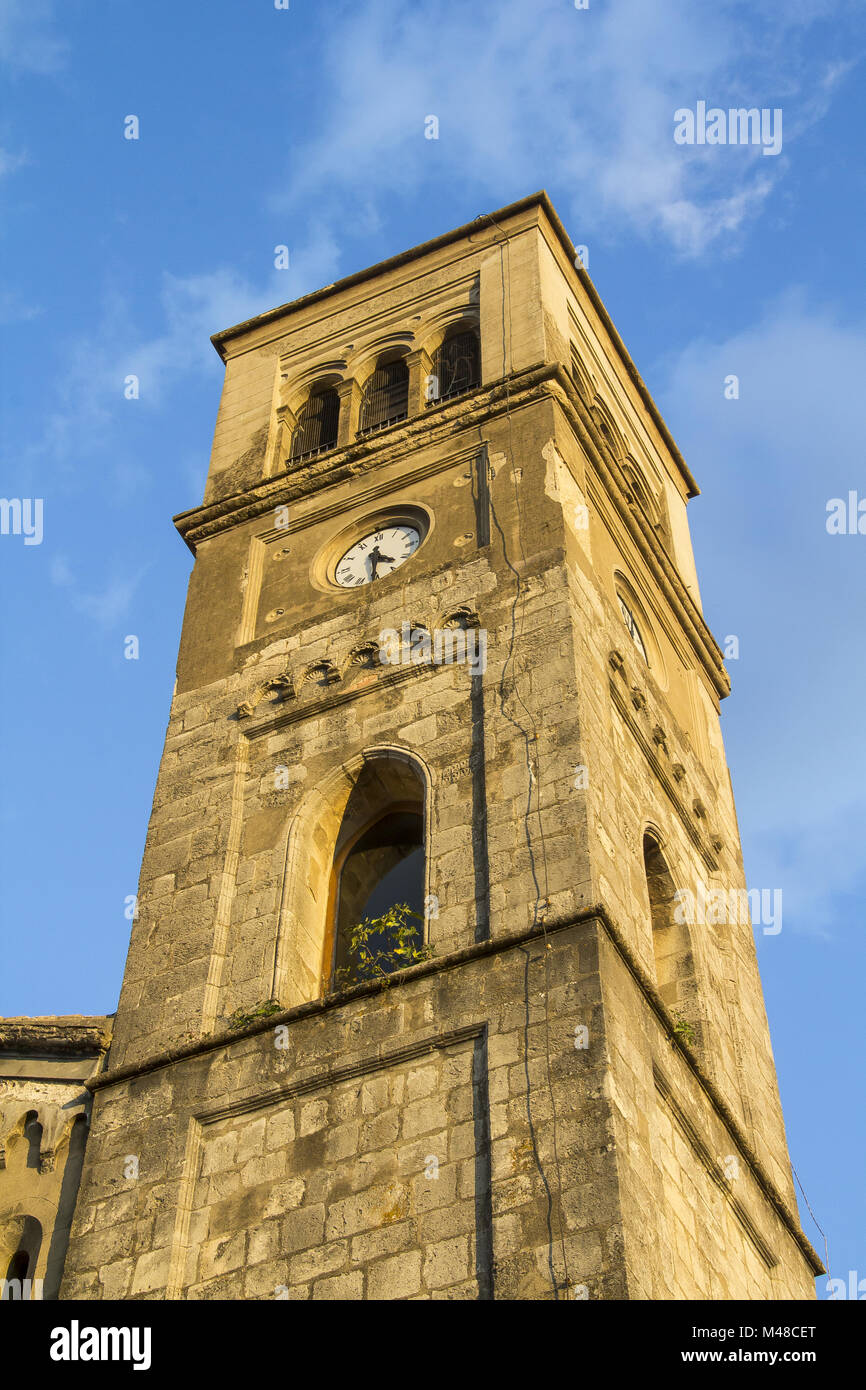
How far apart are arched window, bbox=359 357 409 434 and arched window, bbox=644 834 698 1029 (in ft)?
23.9

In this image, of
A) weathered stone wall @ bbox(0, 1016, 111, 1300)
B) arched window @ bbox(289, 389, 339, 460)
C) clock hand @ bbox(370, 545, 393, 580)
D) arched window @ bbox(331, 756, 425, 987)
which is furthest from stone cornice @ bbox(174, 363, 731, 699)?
weathered stone wall @ bbox(0, 1016, 111, 1300)

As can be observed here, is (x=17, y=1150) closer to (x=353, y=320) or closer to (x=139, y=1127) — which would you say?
(x=139, y=1127)

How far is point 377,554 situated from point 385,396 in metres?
4.49

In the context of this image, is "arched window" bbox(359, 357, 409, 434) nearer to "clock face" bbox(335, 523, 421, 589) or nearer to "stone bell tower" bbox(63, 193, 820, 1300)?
"stone bell tower" bbox(63, 193, 820, 1300)

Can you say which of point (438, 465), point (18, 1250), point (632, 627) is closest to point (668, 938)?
point (632, 627)

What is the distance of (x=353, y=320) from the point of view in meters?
26.0

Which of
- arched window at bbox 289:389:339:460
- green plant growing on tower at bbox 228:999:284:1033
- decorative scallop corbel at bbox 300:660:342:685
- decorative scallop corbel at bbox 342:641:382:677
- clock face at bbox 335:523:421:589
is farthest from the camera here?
arched window at bbox 289:389:339:460

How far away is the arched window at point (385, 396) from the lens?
24.2 metres

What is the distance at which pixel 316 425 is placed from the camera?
24.9m

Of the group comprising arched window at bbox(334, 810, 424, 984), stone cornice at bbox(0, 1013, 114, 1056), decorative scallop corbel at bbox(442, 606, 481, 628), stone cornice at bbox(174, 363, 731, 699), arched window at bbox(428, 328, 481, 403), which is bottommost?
stone cornice at bbox(0, 1013, 114, 1056)

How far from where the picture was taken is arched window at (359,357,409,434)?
79.4 ft
